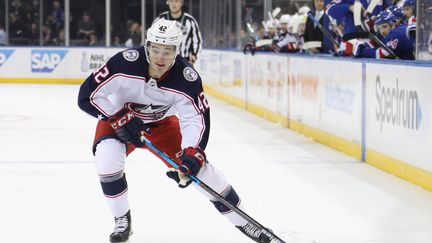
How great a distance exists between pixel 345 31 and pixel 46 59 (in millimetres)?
11819

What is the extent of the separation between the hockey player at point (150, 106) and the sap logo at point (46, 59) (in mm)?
15703

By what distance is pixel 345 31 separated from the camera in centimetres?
904

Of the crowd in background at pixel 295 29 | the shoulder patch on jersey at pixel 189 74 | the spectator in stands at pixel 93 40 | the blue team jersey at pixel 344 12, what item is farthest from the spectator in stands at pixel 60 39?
the shoulder patch on jersey at pixel 189 74

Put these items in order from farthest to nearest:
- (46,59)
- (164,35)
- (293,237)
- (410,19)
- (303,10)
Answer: (46,59)
(303,10)
(410,19)
(293,237)
(164,35)

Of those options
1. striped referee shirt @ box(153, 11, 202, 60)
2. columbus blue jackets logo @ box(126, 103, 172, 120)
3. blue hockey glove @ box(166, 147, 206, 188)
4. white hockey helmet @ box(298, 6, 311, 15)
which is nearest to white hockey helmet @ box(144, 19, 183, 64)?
columbus blue jackets logo @ box(126, 103, 172, 120)

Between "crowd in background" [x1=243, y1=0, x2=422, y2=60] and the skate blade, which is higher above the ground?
"crowd in background" [x1=243, y1=0, x2=422, y2=60]

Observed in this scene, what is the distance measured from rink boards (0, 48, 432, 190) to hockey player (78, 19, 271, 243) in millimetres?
2253

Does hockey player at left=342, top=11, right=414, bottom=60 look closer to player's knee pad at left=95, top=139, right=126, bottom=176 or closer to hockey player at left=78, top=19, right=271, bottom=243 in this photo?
hockey player at left=78, top=19, right=271, bottom=243

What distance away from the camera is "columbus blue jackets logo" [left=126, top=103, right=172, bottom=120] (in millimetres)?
4348

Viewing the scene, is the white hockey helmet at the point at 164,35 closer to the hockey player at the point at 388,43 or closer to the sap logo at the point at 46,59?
the hockey player at the point at 388,43

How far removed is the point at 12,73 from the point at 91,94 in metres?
15.7

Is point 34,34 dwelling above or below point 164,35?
above

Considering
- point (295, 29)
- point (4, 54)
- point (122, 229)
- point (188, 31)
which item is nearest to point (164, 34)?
point (122, 229)

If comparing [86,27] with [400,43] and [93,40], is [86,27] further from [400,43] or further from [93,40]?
[400,43]
